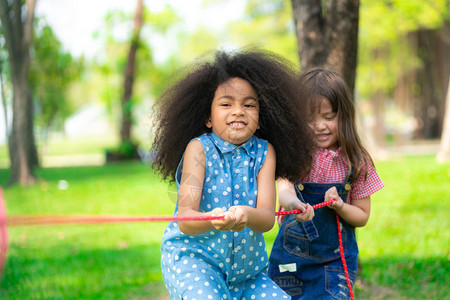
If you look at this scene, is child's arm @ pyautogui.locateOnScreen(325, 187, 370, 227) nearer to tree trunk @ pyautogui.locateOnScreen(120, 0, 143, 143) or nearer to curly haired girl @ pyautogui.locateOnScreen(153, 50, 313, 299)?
curly haired girl @ pyautogui.locateOnScreen(153, 50, 313, 299)

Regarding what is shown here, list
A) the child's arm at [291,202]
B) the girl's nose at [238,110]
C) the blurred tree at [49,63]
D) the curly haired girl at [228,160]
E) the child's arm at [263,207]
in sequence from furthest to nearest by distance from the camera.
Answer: the blurred tree at [49,63], the child's arm at [291,202], the girl's nose at [238,110], the curly haired girl at [228,160], the child's arm at [263,207]

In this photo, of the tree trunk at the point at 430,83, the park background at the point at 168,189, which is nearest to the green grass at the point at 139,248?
the park background at the point at 168,189

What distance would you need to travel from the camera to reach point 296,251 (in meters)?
2.88

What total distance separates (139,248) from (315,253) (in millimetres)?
3987

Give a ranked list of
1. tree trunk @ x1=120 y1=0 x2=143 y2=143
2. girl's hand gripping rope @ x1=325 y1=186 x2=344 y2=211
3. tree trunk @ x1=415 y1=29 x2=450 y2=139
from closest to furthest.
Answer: girl's hand gripping rope @ x1=325 y1=186 x2=344 y2=211 → tree trunk @ x1=120 y1=0 x2=143 y2=143 → tree trunk @ x1=415 y1=29 x2=450 y2=139

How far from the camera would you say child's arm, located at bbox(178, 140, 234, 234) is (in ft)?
7.23

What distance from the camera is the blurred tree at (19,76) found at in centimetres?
1156

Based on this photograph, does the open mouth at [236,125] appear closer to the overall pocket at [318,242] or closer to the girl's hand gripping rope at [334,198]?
the girl's hand gripping rope at [334,198]

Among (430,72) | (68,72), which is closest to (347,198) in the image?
(68,72)

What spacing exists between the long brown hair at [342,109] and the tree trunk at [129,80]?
1849 centimetres

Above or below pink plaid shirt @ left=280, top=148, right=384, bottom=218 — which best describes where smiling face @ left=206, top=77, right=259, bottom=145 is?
above

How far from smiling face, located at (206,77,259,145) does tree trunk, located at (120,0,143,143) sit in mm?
18797

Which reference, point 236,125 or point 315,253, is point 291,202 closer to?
point 315,253

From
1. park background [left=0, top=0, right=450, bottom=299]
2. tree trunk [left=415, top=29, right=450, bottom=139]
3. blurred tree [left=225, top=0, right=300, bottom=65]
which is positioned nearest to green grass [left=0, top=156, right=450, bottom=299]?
park background [left=0, top=0, right=450, bottom=299]
